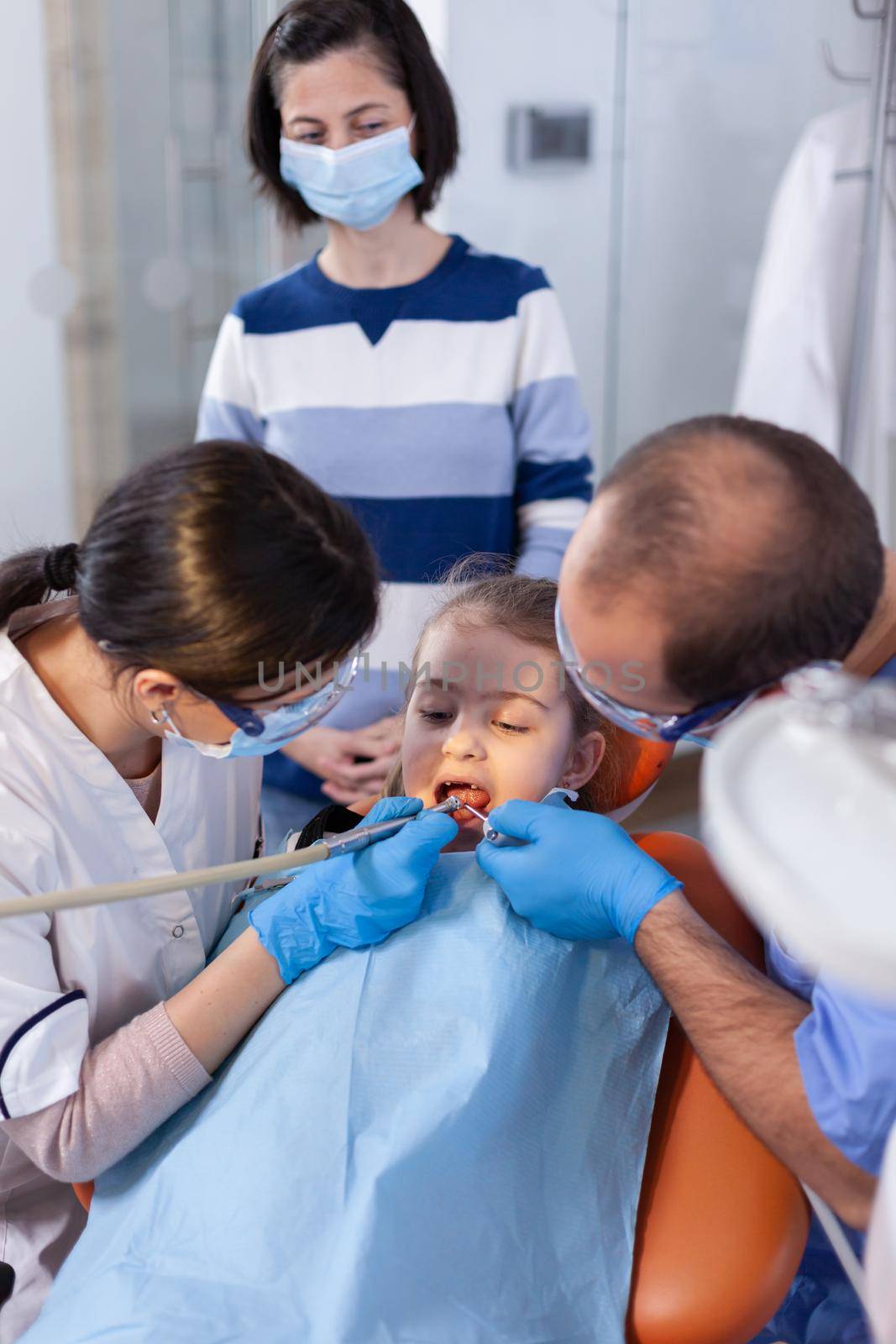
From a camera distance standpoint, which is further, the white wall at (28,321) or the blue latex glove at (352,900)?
the white wall at (28,321)

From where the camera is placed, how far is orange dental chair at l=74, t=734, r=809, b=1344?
3.72 feet

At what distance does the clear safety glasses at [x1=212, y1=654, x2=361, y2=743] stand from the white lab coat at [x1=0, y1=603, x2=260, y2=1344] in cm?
20

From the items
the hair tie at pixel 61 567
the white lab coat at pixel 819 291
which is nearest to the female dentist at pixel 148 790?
the hair tie at pixel 61 567

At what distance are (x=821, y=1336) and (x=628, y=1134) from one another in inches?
11.2

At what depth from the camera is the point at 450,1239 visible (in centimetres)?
116

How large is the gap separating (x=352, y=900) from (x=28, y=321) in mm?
1837

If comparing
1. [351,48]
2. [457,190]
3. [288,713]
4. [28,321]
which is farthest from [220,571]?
[457,190]

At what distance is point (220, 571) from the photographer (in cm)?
112

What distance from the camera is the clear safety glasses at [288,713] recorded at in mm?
1199

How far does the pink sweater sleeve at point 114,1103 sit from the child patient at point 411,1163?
0.14 feet

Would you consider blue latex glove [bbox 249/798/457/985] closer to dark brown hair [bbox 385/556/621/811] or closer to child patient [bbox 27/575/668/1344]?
child patient [bbox 27/575/668/1344]

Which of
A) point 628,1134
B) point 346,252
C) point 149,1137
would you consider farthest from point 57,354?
point 628,1134

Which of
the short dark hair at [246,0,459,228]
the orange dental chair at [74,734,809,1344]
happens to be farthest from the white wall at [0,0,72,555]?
the orange dental chair at [74,734,809,1344]

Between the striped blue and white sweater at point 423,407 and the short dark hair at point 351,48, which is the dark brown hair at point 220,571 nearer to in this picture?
the striped blue and white sweater at point 423,407
